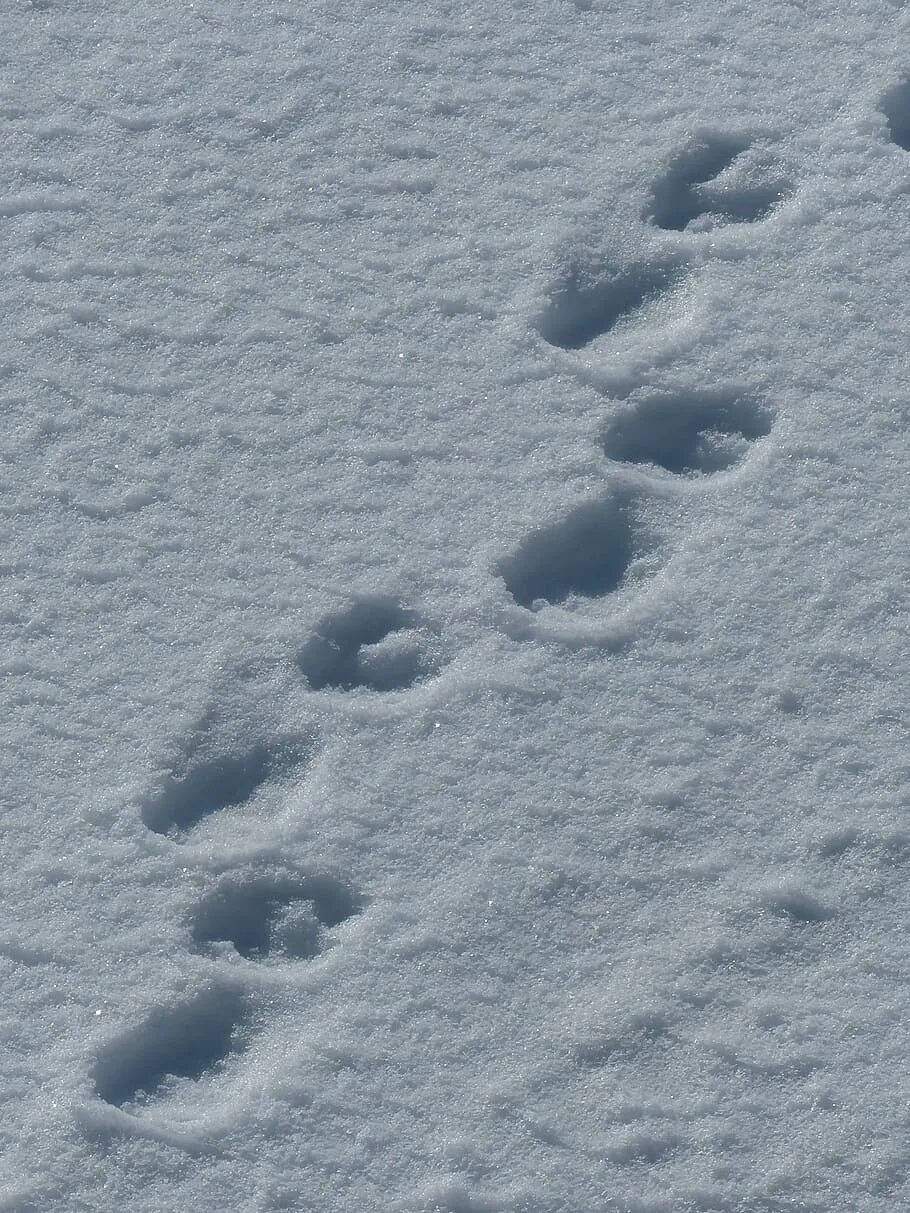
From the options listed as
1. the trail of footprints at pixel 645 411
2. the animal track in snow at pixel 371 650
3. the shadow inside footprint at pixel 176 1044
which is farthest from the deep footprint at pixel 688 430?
A: the shadow inside footprint at pixel 176 1044

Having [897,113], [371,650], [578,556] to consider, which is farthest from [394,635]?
[897,113]

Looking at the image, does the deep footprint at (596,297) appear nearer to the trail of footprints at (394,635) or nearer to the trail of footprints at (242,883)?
the trail of footprints at (394,635)

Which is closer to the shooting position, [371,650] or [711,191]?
[371,650]

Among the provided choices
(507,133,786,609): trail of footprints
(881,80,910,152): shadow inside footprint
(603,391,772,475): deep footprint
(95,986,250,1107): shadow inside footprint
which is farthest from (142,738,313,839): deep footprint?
(881,80,910,152): shadow inside footprint

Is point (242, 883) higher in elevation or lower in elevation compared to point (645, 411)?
lower

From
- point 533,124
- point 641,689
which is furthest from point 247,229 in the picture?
point 641,689

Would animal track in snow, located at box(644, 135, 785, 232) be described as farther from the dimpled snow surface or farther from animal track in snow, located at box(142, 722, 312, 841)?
animal track in snow, located at box(142, 722, 312, 841)

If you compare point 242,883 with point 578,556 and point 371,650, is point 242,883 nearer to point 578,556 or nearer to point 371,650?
point 371,650
